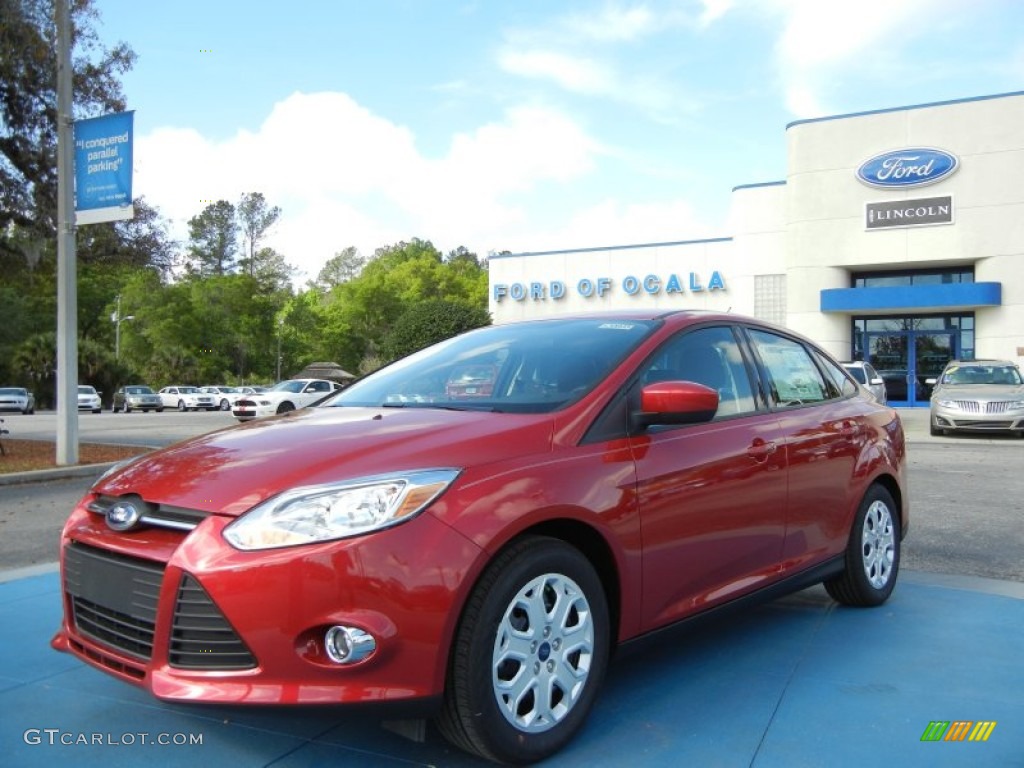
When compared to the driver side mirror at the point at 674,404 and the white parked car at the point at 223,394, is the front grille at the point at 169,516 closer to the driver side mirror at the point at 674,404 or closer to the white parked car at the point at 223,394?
the driver side mirror at the point at 674,404

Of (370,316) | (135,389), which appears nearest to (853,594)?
(135,389)

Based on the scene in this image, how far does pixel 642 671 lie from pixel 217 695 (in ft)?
6.51

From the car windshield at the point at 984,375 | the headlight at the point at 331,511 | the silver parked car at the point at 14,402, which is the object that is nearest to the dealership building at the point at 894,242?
the car windshield at the point at 984,375

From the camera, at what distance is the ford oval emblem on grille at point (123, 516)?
2908 millimetres

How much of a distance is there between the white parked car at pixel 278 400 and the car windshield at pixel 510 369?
2405 cm

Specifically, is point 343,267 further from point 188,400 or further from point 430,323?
point 430,323

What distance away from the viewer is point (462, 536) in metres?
2.69

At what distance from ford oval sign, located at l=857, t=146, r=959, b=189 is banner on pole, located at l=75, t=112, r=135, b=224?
81.8ft

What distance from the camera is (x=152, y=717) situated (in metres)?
3.41

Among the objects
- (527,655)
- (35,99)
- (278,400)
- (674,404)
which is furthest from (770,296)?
(527,655)

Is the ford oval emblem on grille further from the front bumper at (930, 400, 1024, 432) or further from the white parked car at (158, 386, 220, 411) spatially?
the white parked car at (158, 386, 220, 411)

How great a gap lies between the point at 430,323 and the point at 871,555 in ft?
103

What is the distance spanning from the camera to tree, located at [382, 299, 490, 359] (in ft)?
116

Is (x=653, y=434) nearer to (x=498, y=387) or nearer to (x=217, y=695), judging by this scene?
(x=498, y=387)
